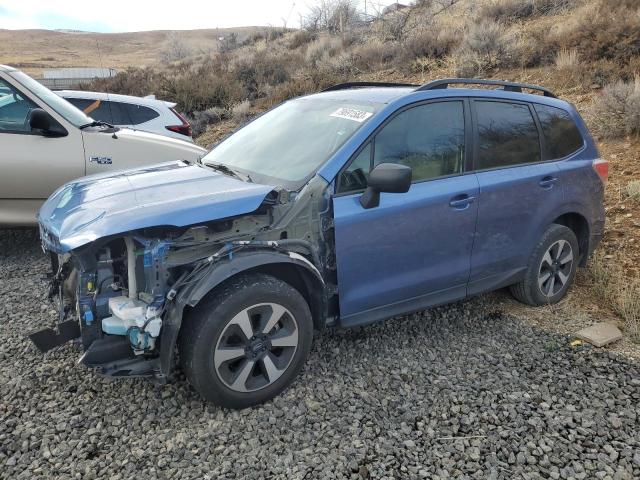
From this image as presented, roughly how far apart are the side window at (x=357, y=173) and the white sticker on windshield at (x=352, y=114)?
0.23 m

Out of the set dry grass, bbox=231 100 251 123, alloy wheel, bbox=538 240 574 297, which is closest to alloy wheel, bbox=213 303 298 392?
alloy wheel, bbox=538 240 574 297

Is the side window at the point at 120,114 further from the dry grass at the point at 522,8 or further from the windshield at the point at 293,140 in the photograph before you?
the dry grass at the point at 522,8

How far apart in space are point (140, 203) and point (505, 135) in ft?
9.15

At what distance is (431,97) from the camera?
12.5 ft

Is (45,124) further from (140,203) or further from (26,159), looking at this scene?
(140,203)

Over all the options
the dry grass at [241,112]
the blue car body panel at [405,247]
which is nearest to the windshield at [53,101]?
the blue car body panel at [405,247]

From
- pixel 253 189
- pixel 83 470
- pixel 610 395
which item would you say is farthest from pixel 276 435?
pixel 610 395

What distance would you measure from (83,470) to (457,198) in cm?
281

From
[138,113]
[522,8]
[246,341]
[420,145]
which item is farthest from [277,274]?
[522,8]

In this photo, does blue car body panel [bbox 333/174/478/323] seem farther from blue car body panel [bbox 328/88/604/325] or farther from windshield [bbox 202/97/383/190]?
windshield [bbox 202/97/383/190]

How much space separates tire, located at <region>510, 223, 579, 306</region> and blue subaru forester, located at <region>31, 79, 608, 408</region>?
0.06 ft

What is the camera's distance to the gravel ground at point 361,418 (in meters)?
2.77

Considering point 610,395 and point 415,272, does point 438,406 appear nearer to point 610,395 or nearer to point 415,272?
A: point 415,272

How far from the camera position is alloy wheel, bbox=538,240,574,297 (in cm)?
454
